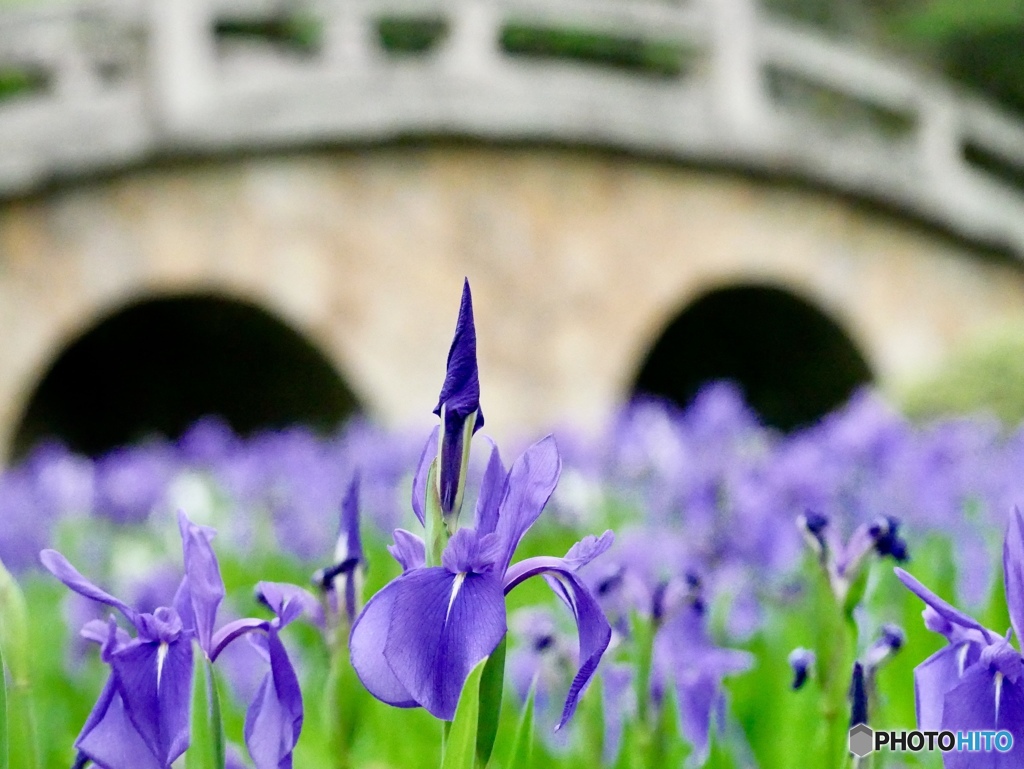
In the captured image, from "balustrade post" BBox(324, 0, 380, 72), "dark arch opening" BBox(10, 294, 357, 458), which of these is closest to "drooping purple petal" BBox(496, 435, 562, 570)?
"balustrade post" BBox(324, 0, 380, 72)

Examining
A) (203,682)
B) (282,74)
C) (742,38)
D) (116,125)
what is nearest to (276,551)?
(203,682)

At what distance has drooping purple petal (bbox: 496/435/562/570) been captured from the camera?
57 cm

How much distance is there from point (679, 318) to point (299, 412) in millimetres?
3597

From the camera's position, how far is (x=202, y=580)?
0.61 metres

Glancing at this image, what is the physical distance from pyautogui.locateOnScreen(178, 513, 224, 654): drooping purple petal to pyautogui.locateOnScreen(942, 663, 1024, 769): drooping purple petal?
0.35 metres

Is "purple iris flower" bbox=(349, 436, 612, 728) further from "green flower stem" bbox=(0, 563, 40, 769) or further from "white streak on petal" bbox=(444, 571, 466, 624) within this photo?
"green flower stem" bbox=(0, 563, 40, 769)

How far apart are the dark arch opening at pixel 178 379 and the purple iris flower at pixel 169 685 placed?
27.4 feet

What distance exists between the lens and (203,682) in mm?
595

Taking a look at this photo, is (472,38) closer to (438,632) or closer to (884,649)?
(884,649)

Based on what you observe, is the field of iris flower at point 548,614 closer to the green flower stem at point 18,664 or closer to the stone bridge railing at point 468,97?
the green flower stem at point 18,664

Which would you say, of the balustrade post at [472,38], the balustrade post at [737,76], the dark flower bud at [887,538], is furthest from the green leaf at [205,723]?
the balustrade post at [737,76]

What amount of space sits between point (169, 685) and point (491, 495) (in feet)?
0.63

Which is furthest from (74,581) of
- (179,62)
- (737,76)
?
(737,76)

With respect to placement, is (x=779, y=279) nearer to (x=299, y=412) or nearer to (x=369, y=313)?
(x=369, y=313)
